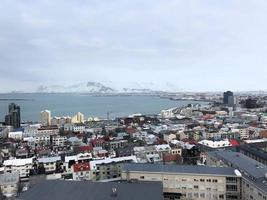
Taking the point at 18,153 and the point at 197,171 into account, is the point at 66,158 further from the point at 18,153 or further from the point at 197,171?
the point at 197,171

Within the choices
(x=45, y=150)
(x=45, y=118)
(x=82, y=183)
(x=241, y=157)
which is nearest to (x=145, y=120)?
(x=45, y=118)

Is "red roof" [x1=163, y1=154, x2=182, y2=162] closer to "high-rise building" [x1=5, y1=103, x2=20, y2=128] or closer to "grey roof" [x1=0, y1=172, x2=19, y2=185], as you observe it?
"grey roof" [x1=0, y1=172, x2=19, y2=185]

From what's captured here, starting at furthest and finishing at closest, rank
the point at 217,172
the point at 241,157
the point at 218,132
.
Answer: the point at 218,132 → the point at 241,157 → the point at 217,172

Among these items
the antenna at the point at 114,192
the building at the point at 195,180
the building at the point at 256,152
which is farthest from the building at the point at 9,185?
the building at the point at 256,152

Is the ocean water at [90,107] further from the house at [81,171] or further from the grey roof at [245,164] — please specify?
the grey roof at [245,164]

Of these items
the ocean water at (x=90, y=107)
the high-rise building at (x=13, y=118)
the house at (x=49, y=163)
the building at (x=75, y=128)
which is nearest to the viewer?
the house at (x=49, y=163)
